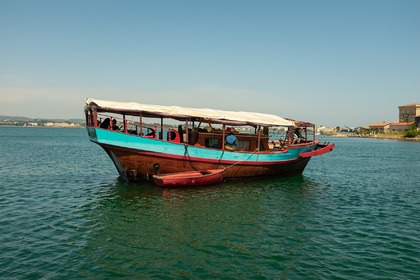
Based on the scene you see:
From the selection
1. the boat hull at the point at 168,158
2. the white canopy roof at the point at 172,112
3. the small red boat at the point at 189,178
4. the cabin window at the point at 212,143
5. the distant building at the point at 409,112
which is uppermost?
the distant building at the point at 409,112

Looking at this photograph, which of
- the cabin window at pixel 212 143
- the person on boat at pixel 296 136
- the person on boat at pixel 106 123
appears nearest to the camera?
the person on boat at pixel 106 123

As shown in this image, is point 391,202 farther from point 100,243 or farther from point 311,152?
point 100,243

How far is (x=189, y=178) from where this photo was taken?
18.2 metres

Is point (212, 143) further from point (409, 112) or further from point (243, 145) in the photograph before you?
point (409, 112)

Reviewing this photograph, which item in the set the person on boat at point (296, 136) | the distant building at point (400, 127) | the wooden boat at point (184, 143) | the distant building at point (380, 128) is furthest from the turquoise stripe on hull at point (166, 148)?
the distant building at point (380, 128)

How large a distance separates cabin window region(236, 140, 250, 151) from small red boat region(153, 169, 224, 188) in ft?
10.2

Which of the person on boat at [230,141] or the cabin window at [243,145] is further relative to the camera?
the cabin window at [243,145]

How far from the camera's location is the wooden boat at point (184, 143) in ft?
58.9

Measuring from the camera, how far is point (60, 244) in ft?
33.4

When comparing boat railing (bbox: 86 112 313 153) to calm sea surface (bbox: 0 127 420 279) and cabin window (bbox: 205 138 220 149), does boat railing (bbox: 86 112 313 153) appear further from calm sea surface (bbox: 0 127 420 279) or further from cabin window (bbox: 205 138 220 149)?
calm sea surface (bbox: 0 127 420 279)

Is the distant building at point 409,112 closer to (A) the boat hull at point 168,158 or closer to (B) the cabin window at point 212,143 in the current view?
(A) the boat hull at point 168,158

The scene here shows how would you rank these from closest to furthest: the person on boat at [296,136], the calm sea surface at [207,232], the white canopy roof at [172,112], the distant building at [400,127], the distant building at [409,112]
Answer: the calm sea surface at [207,232]
the white canopy roof at [172,112]
the person on boat at [296,136]
the distant building at [400,127]
the distant building at [409,112]

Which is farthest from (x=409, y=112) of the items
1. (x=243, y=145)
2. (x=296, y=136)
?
(x=243, y=145)

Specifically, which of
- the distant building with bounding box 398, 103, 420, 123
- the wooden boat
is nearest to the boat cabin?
the wooden boat
